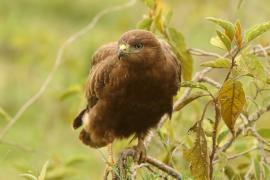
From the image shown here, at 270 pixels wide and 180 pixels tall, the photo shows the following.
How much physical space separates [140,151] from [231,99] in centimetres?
94

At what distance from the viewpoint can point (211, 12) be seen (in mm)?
7254

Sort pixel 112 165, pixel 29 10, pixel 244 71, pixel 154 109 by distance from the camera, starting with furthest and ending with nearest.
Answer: pixel 29 10 → pixel 154 109 → pixel 112 165 → pixel 244 71

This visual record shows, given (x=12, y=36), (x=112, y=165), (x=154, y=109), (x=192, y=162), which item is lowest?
(x=192, y=162)

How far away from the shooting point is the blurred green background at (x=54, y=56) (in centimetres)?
693

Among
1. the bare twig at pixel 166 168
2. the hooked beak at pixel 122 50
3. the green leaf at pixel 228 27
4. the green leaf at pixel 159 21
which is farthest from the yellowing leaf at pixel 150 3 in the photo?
the green leaf at pixel 228 27

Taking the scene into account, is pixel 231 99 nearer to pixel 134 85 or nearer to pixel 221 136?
pixel 221 136

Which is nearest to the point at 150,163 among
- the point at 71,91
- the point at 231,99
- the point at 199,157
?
the point at 199,157

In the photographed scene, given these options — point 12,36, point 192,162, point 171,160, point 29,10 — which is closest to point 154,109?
point 171,160

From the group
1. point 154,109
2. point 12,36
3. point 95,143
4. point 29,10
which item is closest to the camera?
point 154,109

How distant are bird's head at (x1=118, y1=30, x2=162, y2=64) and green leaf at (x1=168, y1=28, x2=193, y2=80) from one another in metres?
0.12

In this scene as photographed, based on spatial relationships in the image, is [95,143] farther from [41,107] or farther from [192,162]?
[41,107]

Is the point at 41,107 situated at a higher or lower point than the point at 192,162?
higher

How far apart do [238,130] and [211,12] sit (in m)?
3.17

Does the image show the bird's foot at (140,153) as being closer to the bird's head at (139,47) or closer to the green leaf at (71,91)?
the bird's head at (139,47)
